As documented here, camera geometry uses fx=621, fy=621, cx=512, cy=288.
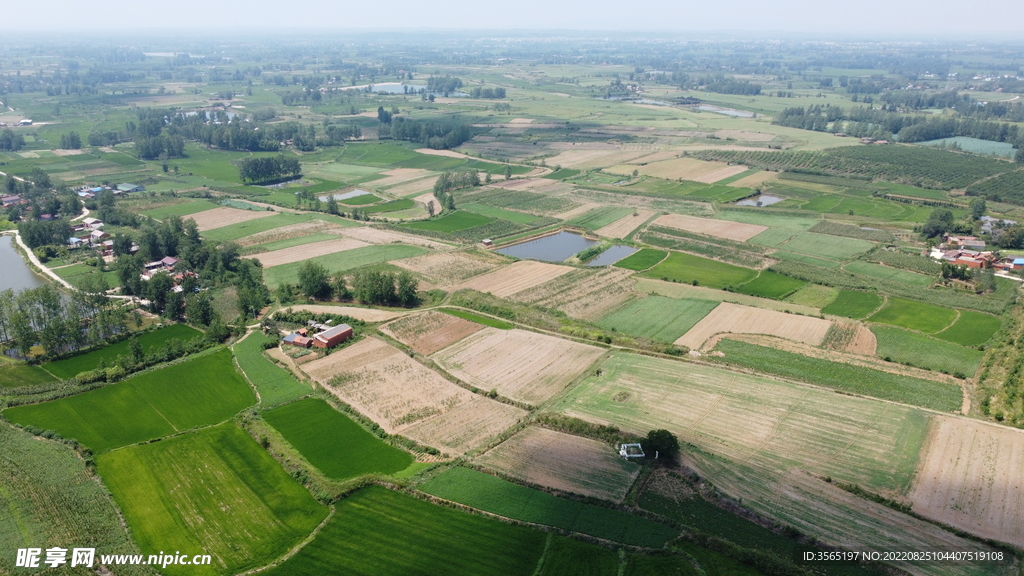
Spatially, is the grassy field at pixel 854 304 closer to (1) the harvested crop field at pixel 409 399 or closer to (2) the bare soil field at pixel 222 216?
(1) the harvested crop field at pixel 409 399

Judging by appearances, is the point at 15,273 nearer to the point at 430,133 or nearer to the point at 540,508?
the point at 540,508

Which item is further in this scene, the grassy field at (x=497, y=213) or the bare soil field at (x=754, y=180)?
the bare soil field at (x=754, y=180)

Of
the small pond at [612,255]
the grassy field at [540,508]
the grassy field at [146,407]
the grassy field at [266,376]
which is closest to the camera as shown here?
the grassy field at [540,508]

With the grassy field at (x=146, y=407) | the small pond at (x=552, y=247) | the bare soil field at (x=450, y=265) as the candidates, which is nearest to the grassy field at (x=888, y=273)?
the small pond at (x=552, y=247)

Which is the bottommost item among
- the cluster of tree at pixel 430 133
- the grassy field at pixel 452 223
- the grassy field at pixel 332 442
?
the grassy field at pixel 332 442

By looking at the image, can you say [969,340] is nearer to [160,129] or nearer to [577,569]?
[577,569]

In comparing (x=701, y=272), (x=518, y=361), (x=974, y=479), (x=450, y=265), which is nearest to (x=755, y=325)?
(x=701, y=272)

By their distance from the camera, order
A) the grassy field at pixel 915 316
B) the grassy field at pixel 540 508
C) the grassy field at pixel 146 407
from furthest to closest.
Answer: the grassy field at pixel 915 316, the grassy field at pixel 146 407, the grassy field at pixel 540 508

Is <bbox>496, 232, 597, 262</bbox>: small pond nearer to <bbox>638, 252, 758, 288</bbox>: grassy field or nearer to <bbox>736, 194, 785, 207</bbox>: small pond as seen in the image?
<bbox>638, 252, 758, 288</bbox>: grassy field
